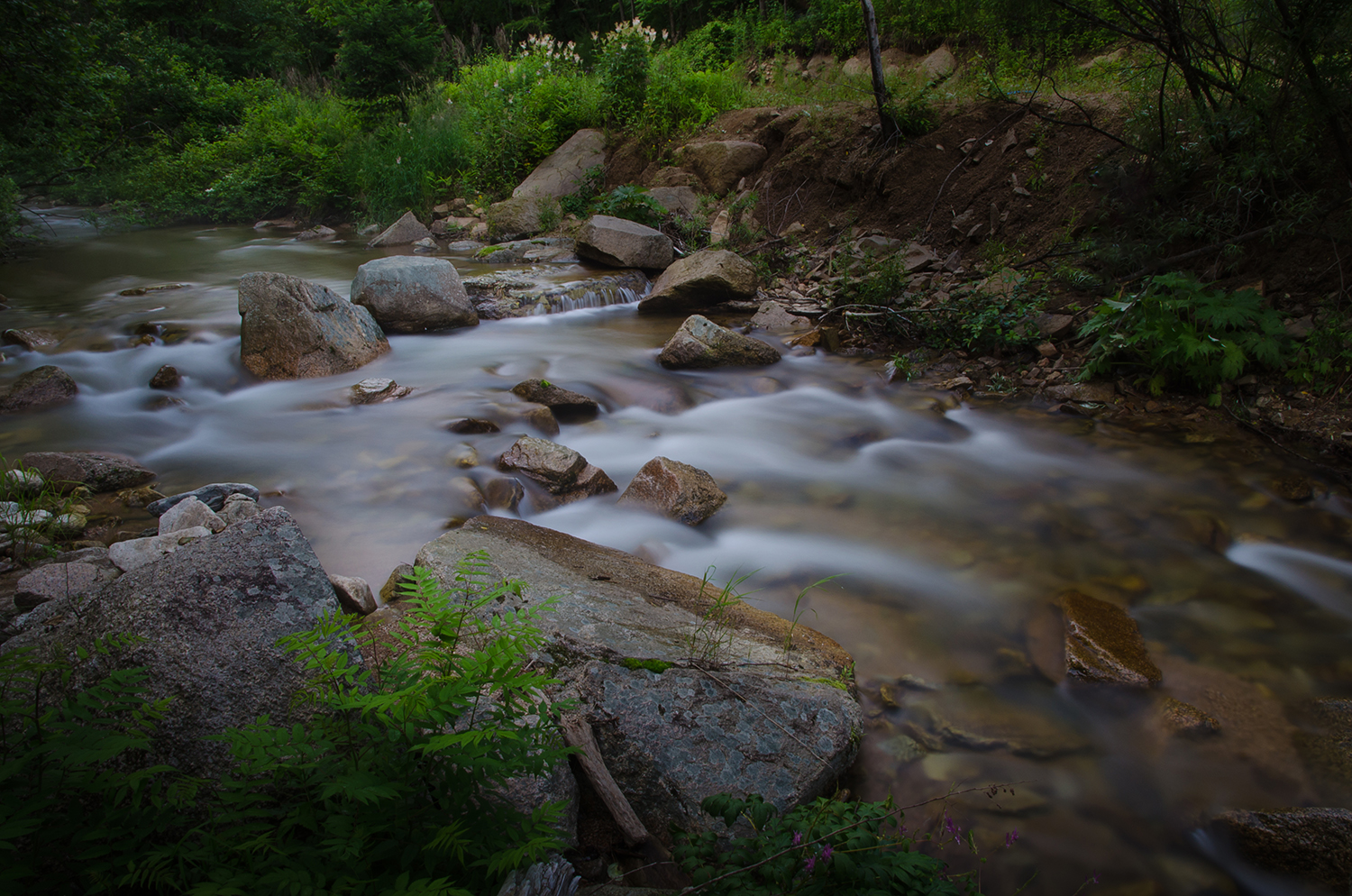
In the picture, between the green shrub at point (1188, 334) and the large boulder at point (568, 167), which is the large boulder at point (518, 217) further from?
the green shrub at point (1188, 334)

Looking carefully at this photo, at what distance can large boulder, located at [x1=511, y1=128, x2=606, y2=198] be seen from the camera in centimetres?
1230

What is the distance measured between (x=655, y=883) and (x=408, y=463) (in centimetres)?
354

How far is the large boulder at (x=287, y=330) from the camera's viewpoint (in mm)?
6039

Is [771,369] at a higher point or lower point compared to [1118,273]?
lower

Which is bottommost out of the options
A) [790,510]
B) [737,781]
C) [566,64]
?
[790,510]

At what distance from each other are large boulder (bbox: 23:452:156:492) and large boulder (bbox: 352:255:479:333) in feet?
11.2

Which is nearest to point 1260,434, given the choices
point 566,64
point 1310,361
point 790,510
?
point 1310,361

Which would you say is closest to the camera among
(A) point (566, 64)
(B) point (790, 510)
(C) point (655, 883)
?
(C) point (655, 883)

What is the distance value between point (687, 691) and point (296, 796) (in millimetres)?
1219

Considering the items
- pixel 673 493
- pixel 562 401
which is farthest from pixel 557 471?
pixel 562 401

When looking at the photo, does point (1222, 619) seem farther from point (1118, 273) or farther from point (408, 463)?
point (408, 463)

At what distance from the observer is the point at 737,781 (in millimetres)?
2127

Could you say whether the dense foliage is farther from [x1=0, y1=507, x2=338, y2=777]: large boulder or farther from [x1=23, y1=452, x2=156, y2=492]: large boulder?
[x1=23, y1=452, x2=156, y2=492]: large boulder

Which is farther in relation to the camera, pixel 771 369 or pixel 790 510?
pixel 771 369
